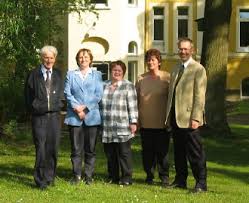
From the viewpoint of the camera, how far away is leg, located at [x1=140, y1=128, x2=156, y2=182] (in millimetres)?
9883

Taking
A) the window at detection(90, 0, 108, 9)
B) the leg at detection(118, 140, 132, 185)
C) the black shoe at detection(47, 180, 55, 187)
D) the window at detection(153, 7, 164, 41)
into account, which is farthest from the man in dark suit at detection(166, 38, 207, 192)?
the window at detection(153, 7, 164, 41)

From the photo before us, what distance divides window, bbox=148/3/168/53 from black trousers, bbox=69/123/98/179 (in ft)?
83.5

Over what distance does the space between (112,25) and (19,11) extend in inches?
735

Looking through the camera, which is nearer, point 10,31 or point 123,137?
point 123,137

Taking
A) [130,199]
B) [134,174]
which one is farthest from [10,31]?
[130,199]

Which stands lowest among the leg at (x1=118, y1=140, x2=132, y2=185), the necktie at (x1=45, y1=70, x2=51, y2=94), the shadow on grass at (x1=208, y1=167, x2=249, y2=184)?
the shadow on grass at (x1=208, y1=167, x2=249, y2=184)

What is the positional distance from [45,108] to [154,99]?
159cm

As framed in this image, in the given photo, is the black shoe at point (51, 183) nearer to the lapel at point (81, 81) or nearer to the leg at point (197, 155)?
the lapel at point (81, 81)

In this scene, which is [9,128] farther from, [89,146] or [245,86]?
[245,86]

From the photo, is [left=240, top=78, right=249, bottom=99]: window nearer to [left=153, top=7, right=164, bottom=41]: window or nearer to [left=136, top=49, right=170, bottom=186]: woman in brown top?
[left=153, top=7, right=164, bottom=41]: window

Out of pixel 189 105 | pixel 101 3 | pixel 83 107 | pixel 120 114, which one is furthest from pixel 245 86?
pixel 189 105

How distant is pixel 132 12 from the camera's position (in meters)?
33.9

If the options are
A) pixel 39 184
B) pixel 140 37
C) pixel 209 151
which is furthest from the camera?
pixel 140 37

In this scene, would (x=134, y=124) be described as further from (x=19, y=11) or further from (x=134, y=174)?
(x=19, y=11)
